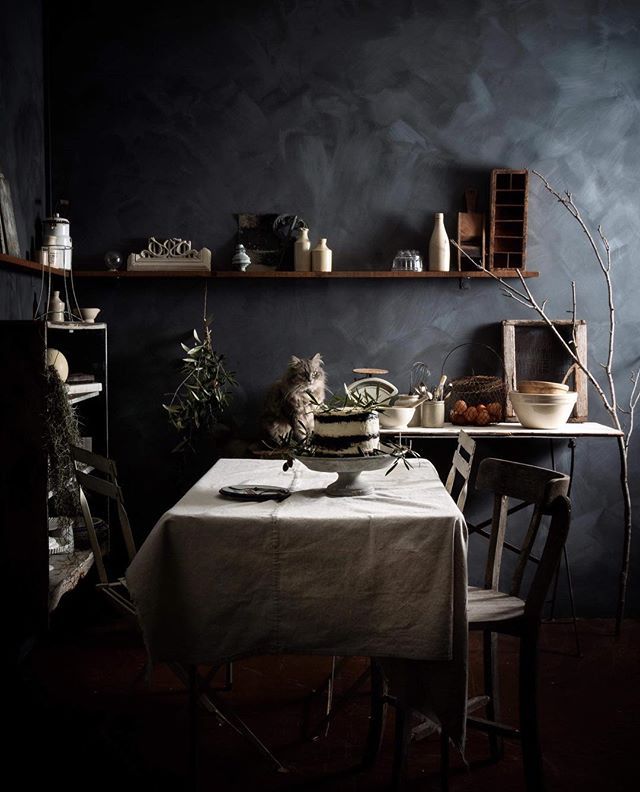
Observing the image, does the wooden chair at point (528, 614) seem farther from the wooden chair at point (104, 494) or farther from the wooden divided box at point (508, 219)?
the wooden divided box at point (508, 219)

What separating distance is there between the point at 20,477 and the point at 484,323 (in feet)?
8.31

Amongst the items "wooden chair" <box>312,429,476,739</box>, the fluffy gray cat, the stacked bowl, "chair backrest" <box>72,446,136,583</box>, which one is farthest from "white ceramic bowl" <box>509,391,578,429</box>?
"chair backrest" <box>72,446,136,583</box>

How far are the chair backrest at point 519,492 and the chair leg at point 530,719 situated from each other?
269 millimetres

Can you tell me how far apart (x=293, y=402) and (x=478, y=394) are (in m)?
1.03

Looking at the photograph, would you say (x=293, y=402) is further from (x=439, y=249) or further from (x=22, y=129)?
(x=22, y=129)

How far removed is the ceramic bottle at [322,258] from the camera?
4191 millimetres

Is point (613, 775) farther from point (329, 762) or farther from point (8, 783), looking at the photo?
point (8, 783)

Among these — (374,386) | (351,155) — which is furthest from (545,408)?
(351,155)

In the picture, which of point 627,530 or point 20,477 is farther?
point 627,530

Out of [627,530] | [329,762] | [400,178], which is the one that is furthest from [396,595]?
[400,178]

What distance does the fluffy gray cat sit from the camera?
3953mm

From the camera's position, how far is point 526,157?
4.29m

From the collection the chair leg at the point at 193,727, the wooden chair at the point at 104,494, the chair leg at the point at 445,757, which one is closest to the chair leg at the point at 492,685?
the chair leg at the point at 445,757

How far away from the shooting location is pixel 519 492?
104 inches
